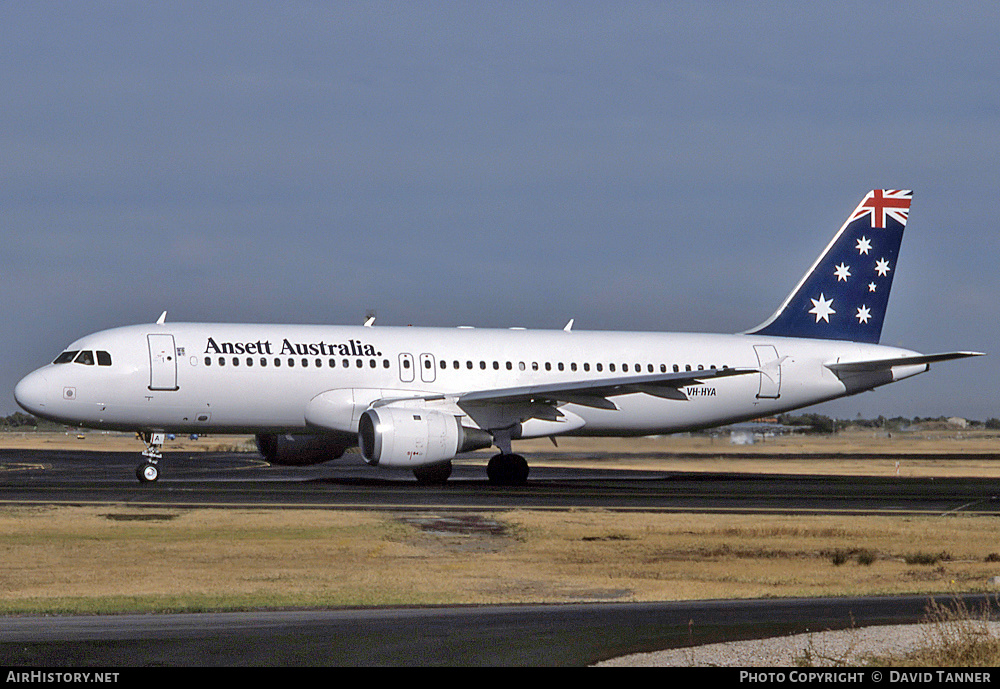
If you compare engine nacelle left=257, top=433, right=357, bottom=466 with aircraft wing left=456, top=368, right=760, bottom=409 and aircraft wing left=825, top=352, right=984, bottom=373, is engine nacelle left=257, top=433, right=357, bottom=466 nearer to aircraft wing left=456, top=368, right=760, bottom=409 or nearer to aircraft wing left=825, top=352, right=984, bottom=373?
aircraft wing left=456, top=368, right=760, bottom=409

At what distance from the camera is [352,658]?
1121 cm

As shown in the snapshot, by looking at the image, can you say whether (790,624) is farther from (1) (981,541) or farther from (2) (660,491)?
(2) (660,491)

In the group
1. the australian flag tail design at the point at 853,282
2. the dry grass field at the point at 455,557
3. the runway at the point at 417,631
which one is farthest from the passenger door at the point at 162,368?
the australian flag tail design at the point at 853,282

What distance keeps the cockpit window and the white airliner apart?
0.22ft

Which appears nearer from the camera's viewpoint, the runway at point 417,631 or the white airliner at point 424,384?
the runway at point 417,631

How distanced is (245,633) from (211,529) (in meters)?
11.4

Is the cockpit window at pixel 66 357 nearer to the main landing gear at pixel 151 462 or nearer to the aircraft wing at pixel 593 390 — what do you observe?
the main landing gear at pixel 151 462

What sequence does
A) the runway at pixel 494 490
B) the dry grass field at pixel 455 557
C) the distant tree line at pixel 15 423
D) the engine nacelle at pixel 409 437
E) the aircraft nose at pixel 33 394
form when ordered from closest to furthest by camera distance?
the dry grass field at pixel 455 557 < the runway at pixel 494 490 < the engine nacelle at pixel 409 437 < the aircraft nose at pixel 33 394 < the distant tree line at pixel 15 423

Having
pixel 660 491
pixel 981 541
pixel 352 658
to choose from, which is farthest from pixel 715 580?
pixel 660 491

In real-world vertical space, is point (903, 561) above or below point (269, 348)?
below

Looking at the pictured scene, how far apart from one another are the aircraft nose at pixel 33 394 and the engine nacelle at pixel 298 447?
22.0ft

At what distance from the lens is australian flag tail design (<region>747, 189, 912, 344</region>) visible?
43969 mm

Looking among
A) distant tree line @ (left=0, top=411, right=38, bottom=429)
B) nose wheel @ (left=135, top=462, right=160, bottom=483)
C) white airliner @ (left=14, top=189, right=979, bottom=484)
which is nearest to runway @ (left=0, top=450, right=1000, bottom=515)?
nose wheel @ (left=135, top=462, right=160, bottom=483)

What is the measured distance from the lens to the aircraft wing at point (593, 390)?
34.3 m
